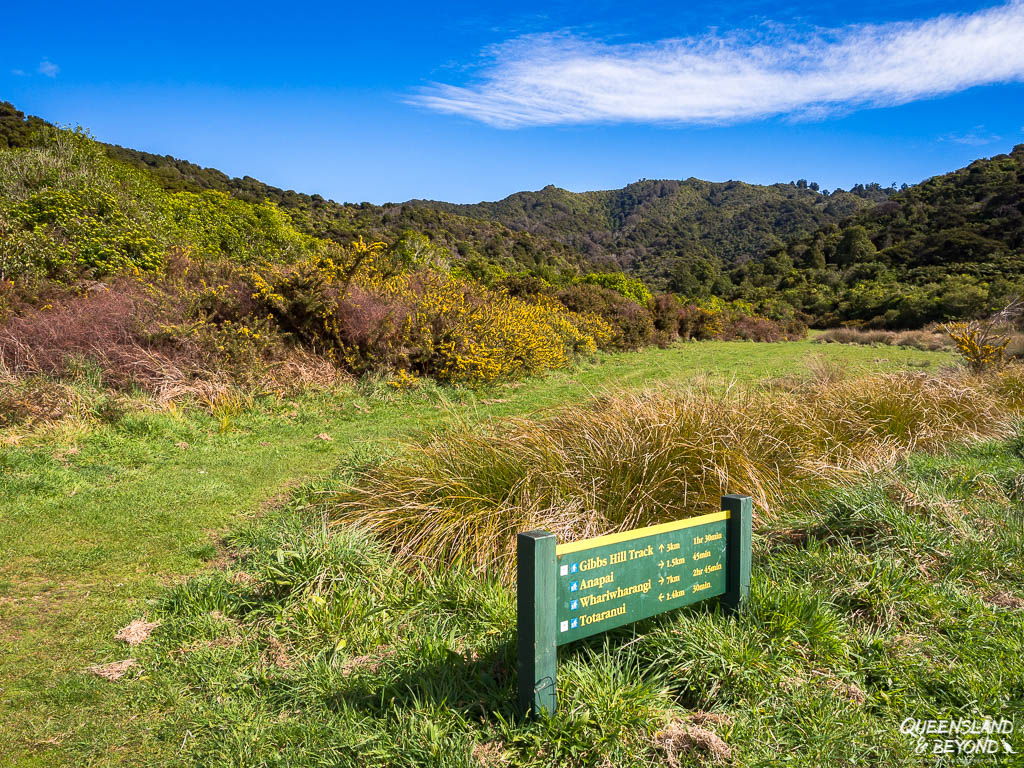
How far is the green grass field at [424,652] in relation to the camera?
7.48 ft

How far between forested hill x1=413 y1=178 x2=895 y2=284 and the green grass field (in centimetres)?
6198

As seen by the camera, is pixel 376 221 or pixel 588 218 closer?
pixel 376 221

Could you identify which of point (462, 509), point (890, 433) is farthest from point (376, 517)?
point (890, 433)

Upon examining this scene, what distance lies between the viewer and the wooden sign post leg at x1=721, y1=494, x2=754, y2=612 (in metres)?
2.75

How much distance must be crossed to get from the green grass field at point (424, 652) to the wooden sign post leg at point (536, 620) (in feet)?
0.37

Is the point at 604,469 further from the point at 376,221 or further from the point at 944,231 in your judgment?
the point at 376,221

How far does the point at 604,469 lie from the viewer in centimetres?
439

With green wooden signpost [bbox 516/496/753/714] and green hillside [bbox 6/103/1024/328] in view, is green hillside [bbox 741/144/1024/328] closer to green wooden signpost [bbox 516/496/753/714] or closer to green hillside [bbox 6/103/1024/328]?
green hillside [bbox 6/103/1024/328]

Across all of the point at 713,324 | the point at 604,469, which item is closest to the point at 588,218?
the point at 713,324

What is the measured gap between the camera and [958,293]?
3125 cm

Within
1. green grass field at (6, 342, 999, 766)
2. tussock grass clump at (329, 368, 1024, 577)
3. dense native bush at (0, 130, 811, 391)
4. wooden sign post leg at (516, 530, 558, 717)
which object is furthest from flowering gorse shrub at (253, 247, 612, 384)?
wooden sign post leg at (516, 530, 558, 717)

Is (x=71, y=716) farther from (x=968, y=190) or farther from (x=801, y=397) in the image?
(x=968, y=190)

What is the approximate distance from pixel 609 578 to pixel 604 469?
6.84 feet

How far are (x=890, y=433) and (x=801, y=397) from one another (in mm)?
1079
